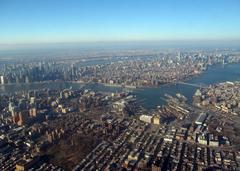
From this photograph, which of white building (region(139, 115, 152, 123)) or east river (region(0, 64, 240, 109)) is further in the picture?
east river (region(0, 64, 240, 109))

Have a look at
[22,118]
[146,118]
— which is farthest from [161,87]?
[22,118]

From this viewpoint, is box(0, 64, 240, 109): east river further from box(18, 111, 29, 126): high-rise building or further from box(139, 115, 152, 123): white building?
box(18, 111, 29, 126): high-rise building

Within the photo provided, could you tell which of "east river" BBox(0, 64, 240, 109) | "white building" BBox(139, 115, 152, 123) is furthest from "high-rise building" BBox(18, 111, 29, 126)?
"east river" BBox(0, 64, 240, 109)

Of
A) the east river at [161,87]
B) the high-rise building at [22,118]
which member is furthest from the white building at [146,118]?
the high-rise building at [22,118]

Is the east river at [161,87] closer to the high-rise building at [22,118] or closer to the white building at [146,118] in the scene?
the white building at [146,118]

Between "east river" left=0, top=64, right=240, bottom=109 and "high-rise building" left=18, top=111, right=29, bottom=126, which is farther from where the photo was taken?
"east river" left=0, top=64, right=240, bottom=109

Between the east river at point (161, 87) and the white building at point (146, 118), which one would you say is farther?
the east river at point (161, 87)

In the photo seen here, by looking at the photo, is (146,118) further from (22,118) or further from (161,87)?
(161,87)

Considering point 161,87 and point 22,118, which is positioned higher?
point 22,118
